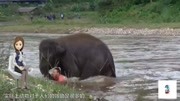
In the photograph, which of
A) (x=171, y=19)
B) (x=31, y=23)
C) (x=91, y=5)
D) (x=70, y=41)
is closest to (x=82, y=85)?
(x=70, y=41)

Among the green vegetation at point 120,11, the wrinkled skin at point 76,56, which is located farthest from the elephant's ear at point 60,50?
the green vegetation at point 120,11

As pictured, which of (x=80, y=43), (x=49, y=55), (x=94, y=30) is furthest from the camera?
(x=94, y=30)

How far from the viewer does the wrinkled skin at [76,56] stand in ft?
42.9

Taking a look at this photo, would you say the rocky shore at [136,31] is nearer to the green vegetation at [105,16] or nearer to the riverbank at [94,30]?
the riverbank at [94,30]

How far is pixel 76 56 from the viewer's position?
1378cm

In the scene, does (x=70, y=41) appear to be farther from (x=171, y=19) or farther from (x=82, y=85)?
(x=171, y=19)

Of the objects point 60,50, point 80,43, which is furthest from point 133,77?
point 60,50

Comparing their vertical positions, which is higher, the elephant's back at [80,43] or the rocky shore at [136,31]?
the elephant's back at [80,43]

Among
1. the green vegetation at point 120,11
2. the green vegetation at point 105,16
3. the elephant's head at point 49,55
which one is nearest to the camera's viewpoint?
the elephant's head at point 49,55

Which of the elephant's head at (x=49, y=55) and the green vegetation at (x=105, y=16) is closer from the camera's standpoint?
the elephant's head at (x=49, y=55)

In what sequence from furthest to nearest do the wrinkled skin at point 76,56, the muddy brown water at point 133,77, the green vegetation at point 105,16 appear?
the green vegetation at point 105,16 < the wrinkled skin at point 76,56 < the muddy brown water at point 133,77

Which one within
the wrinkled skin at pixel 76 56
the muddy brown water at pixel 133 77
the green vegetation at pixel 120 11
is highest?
the wrinkled skin at pixel 76 56

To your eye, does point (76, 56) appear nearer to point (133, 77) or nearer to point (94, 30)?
point (133, 77)

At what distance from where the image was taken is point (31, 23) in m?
63.9
